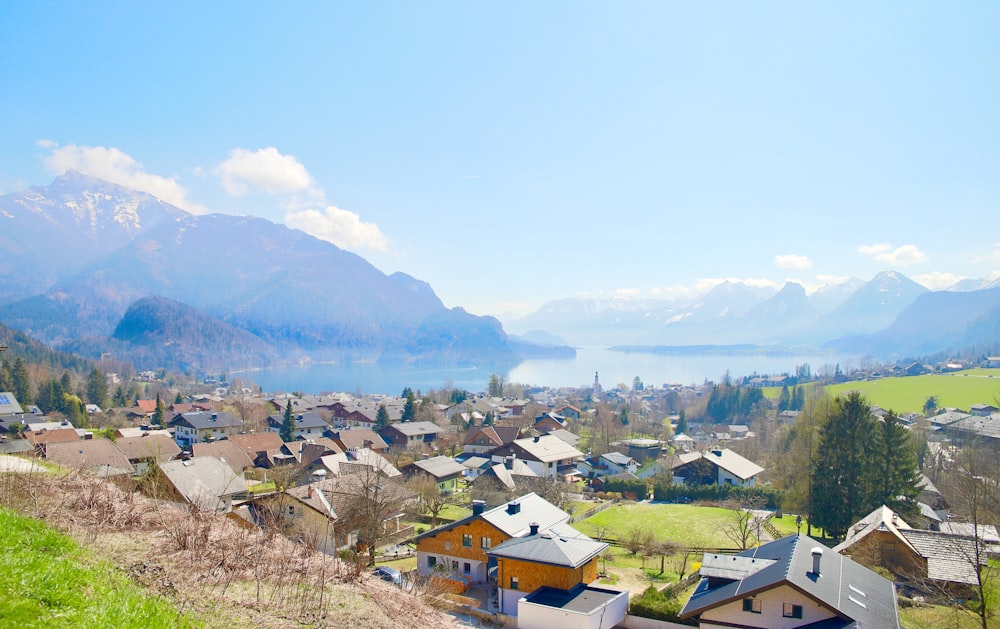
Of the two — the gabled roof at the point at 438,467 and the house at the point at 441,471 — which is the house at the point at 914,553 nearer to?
the house at the point at 441,471

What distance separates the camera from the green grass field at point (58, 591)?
528cm

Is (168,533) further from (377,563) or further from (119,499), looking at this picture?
(377,563)

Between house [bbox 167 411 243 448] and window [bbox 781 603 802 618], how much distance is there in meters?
47.0

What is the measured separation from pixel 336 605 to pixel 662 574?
1424 centimetres

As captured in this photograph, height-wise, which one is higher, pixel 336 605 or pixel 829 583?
pixel 336 605

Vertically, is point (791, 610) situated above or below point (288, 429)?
above

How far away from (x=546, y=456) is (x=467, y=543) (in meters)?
23.3

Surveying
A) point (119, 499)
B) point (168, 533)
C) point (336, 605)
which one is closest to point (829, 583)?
point (336, 605)

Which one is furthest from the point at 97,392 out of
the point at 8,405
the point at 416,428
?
the point at 416,428

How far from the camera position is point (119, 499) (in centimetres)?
1266

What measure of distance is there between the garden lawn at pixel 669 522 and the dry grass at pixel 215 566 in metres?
16.3

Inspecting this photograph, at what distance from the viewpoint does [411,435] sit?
175ft

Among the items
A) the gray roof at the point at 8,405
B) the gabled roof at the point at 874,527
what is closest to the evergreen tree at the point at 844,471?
the gabled roof at the point at 874,527

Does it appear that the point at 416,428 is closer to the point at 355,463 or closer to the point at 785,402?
the point at 355,463
